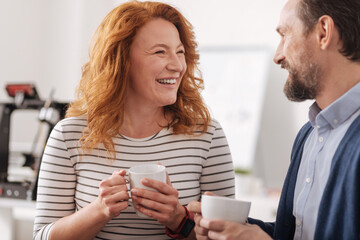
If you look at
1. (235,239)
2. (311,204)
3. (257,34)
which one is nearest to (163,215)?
(235,239)

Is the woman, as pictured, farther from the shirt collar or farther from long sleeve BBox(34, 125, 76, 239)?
the shirt collar

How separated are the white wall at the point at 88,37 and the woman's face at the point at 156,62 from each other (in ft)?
7.33

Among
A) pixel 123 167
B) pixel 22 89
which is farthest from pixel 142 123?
→ pixel 22 89

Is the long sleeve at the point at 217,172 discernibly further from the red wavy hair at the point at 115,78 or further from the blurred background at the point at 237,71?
the blurred background at the point at 237,71

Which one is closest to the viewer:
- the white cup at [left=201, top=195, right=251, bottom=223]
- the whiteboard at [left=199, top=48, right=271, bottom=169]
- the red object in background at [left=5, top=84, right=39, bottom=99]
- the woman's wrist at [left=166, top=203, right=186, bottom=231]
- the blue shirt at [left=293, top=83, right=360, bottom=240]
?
the white cup at [left=201, top=195, right=251, bottom=223]

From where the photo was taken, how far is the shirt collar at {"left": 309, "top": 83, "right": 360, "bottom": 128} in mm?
1061

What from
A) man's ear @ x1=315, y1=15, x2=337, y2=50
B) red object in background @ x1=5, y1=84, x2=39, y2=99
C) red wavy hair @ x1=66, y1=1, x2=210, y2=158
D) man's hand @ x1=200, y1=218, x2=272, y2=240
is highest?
man's ear @ x1=315, y1=15, x2=337, y2=50

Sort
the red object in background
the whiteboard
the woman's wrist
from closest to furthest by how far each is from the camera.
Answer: the woman's wrist
the red object in background
the whiteboard

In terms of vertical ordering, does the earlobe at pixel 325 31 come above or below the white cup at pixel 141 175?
above

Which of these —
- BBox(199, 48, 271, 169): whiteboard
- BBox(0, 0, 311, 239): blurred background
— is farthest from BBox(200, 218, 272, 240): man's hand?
BBox(199, 48, 271, 169): whiteboard

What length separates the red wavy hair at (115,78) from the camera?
4.55ft

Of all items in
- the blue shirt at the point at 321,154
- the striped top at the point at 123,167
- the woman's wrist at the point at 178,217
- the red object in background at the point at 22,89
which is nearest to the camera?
the blue shirt at the point at 321,154

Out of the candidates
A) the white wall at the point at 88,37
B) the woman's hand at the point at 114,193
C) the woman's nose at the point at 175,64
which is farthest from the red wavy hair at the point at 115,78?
the white wall at the point at 88,37

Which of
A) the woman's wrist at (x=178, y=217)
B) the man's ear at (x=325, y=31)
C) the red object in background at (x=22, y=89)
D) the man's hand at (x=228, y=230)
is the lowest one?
the woman's wrist at (x=178, y=217)
